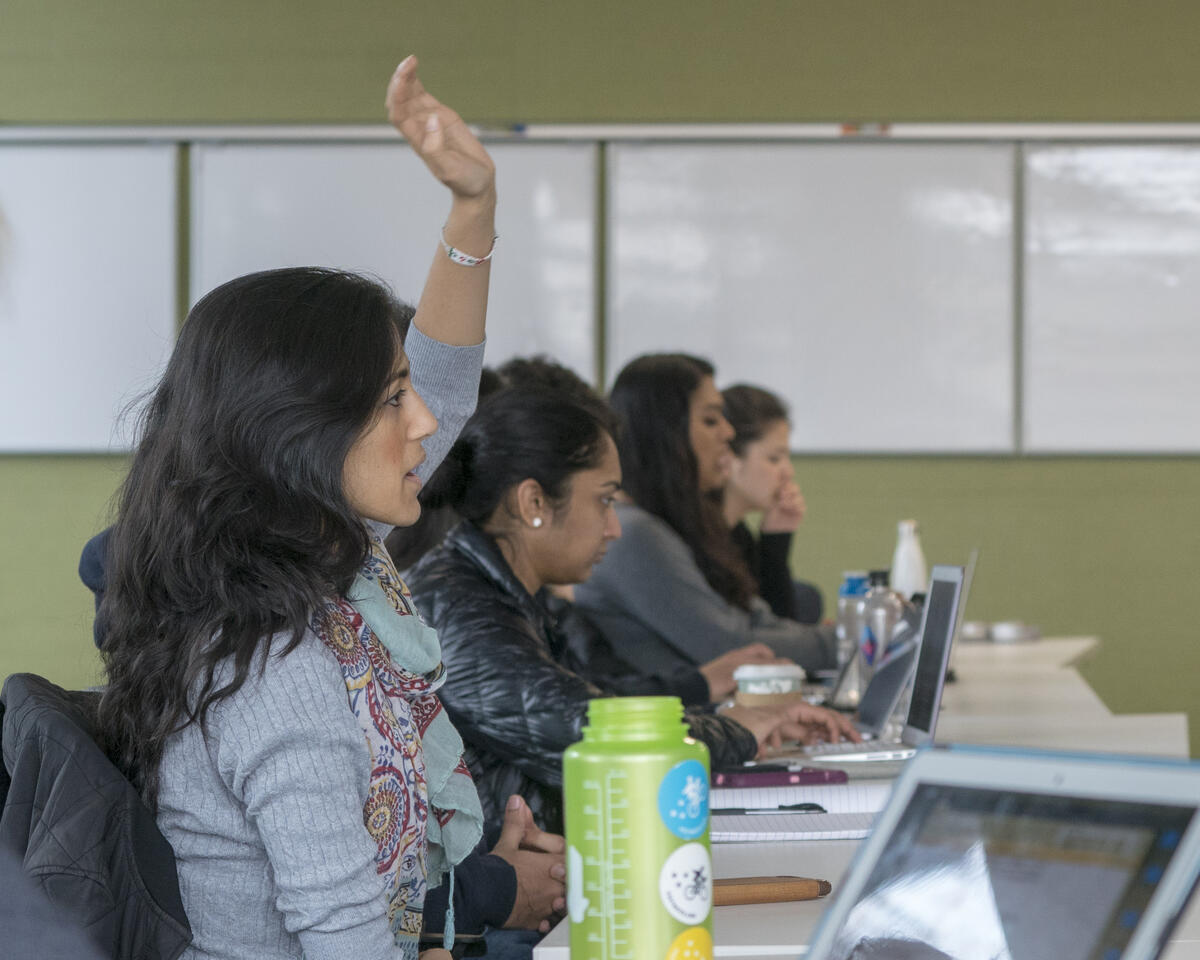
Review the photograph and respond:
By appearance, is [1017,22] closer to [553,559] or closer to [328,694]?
[553,559]

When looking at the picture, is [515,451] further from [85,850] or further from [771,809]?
[85,850]

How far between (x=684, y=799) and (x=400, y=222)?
12.9 feet

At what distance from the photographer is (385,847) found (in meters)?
1.09

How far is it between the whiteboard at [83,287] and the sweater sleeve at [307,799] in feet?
12.1

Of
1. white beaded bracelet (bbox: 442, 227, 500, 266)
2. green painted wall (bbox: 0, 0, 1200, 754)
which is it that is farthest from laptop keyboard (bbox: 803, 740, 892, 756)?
green painted wall (bbox: 0, 0, 1200, 754)

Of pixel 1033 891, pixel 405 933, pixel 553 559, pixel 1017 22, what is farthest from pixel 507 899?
pixel 1017 22

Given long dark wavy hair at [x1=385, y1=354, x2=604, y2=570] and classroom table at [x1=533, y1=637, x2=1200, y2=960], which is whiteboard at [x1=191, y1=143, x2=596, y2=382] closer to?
classroom table at [x1=533, y1=637, x2=1200, y2=960]

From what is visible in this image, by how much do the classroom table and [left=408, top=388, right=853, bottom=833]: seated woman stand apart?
0.36m

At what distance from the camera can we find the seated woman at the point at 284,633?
1.00 metres

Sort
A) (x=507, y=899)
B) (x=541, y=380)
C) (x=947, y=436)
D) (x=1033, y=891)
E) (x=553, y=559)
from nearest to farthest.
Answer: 1. (x=1033, y=891)
2. (x=507, y=899)
3. (x=553, y=559)
4. (x=541, y=380)
5. (x=947, y=436)

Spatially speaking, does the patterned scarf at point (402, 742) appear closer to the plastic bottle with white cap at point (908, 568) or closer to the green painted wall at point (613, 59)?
the plastic bottle with white cap at point (908, 568)

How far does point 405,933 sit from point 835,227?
3550 mm

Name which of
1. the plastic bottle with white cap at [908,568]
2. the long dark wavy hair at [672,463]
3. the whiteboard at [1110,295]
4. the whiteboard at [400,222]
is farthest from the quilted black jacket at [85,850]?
the whiteboard at [1110,295]

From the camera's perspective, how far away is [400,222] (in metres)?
4.48
